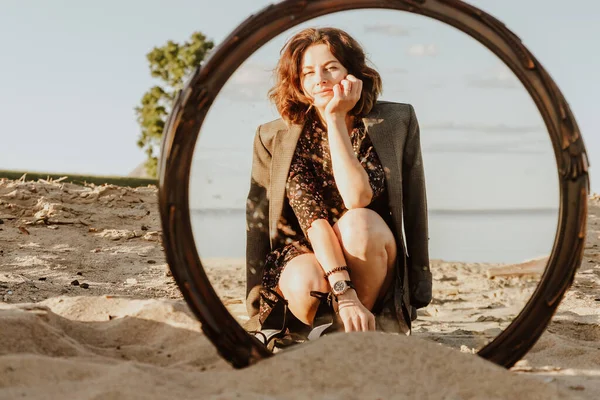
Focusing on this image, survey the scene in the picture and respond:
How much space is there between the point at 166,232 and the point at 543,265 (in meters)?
1.23

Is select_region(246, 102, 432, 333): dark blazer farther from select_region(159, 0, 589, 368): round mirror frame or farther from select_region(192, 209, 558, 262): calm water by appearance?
select_region(159, 0, 589, 368): round mirror frame

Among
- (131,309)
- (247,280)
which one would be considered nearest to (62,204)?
(131,309)

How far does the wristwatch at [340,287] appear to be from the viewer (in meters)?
2.32

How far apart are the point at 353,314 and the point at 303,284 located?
0.23 metres

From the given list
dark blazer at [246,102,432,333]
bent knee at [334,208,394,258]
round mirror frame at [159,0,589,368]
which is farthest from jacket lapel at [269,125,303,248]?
round mirror frame at [159,0,589,368]

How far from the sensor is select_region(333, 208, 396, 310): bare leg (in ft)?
7.89

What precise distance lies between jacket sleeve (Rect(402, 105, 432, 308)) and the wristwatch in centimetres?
38

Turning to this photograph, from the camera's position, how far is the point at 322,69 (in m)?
2.46

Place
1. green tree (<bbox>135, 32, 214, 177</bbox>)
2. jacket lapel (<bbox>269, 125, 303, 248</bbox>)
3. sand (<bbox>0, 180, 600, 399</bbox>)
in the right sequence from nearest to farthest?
sand (<bbox>0, 180, 600, 399</bbox>) → jacket lapel (<bbox>269, 125, 303, 248</bbox>) → green tree (<bbox>135, 32, 214, 177</bbox>)

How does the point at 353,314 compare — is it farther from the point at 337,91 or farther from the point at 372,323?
the point at 337,91

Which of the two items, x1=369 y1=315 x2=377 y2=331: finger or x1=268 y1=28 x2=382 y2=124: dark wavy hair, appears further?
x1=268 y1=28 x2=382 y2=124: dark wavy hair

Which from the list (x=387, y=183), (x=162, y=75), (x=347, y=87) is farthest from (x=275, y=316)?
(x=162, y=75)

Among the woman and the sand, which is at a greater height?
the woman

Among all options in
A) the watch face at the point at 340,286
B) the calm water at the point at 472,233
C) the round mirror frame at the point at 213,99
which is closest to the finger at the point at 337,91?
the round mirror frame at the point at 213,99
